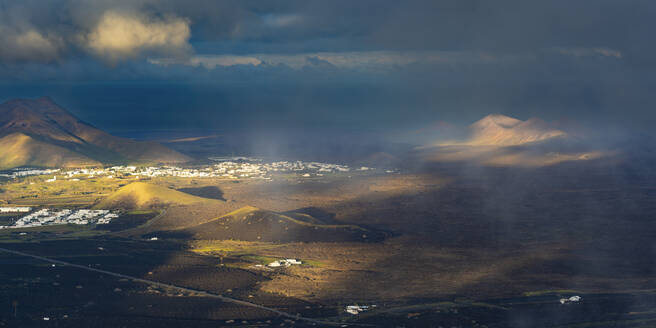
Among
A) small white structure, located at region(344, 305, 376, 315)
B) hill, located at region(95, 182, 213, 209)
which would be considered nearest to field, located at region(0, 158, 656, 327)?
hill, located at region(95, 182, 213, 209)

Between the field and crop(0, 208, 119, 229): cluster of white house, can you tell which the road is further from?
crop(0, 208, 119, 229): cluster of white house

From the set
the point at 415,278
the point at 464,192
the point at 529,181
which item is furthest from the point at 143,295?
the point at 529,181

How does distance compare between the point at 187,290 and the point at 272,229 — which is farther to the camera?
the point at 272,229

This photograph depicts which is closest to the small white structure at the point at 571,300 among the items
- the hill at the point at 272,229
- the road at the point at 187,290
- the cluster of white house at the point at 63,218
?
the road at the point at 187,290

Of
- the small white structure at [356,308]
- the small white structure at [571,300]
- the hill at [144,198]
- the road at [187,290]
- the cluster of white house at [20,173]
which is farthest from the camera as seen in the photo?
the cluster of white house at [20,173]

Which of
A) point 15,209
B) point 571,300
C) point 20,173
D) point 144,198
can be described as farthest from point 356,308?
point 20,173

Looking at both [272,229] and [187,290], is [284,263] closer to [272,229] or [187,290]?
[187,290]

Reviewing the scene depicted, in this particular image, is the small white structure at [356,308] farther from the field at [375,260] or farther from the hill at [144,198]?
the hill at [144,198]
